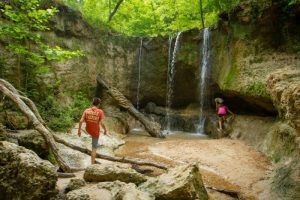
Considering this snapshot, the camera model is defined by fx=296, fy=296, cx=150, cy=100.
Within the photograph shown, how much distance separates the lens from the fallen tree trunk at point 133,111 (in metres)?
13.7

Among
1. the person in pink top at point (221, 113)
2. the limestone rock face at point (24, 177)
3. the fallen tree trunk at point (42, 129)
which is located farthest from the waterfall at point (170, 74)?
the limestone rock face at point (24, 177)

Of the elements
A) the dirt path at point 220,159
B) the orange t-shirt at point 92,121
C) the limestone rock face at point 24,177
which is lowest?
the dirt path at point 220,159

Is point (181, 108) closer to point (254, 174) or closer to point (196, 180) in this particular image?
point (254, 174)

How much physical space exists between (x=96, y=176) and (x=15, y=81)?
6.75m

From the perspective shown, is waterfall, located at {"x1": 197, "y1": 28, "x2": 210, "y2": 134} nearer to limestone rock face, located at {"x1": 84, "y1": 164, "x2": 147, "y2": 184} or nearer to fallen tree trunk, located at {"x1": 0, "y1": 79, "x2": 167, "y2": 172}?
fallen tree trunk, located at {"x1": 0, "y1": 79, "x2": 167, "y2": 172}

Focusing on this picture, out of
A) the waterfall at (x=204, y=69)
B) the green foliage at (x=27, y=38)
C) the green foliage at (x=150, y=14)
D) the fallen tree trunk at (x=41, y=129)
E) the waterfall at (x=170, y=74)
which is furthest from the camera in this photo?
the green foliage at (x=150, y=14)

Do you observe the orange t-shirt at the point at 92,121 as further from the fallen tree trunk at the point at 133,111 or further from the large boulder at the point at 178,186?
the fallen tree trunk at the point at 133,111

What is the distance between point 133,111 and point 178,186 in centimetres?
979

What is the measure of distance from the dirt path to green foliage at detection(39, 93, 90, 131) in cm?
228

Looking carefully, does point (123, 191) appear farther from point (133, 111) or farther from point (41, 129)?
point (133, 111)

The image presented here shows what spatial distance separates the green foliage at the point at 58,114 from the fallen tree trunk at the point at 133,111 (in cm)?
223

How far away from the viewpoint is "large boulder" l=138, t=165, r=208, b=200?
518 cm

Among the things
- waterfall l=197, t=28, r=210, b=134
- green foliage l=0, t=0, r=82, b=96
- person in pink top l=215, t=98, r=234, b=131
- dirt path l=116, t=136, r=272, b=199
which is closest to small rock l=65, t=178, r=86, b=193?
dirt path l=116, t=136, r=272, b=199

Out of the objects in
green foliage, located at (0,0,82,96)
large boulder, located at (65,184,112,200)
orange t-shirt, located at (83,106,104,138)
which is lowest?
large boulder, located at (65,184,112,200)
